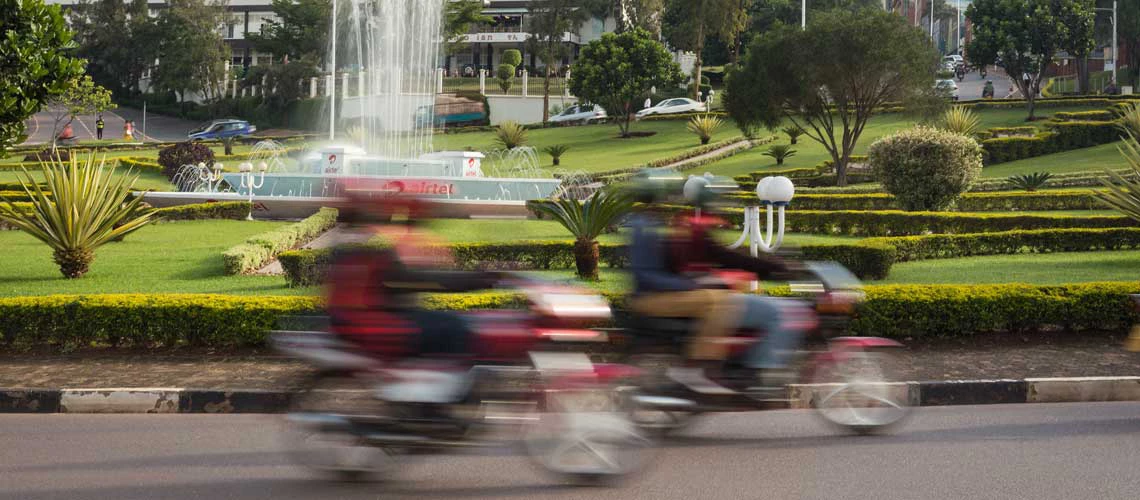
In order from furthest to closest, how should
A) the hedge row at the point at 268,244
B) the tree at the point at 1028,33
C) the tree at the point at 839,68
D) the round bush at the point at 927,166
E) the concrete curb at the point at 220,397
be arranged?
1. the tree at the point at 1028,33
2. the tree at the point at 839,68
3. the round bush at the point at 927,166
4. the hedge row at the point at 268,244
5. the concrete curb at the point at 220,397

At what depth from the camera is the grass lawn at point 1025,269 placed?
13641mm

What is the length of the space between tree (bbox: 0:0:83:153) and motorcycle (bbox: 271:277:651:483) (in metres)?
7.11

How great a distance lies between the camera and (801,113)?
3262cm

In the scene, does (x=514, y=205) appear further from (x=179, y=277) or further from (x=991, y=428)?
(x=991, y=428)

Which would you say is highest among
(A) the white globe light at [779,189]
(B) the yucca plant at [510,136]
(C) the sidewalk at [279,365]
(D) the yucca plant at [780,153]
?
(B) the yucca plant at [510,136]

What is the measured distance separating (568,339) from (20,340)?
5669 mm

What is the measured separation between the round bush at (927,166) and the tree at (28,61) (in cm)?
1479

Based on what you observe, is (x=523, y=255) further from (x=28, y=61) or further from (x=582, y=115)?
(x=582, y=115)

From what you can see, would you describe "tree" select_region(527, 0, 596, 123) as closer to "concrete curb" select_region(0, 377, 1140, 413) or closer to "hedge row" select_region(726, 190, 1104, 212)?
"hedge row" select_region(726, 190, 1104, 212)

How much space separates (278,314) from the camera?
9086 mm

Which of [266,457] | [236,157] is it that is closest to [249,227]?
[266,457]

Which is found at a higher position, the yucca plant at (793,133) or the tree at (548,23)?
the tree at (548,23)

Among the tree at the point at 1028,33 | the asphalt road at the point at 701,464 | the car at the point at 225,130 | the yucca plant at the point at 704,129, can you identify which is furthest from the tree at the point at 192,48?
the asphalt road at the point at 701,464

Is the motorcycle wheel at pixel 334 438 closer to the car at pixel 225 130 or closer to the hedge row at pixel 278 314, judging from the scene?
the hedge row at pixel 278 314
